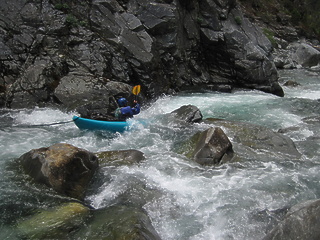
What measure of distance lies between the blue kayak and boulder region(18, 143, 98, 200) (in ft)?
7.89

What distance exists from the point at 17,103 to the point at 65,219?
6.71 meters

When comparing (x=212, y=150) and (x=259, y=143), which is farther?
(x=259, y=143)

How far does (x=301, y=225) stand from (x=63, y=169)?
3695 mm

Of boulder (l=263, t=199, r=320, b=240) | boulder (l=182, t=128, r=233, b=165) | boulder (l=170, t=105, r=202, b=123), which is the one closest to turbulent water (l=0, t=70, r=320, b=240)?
boulder (l=182, t=128, r=233, b=165)

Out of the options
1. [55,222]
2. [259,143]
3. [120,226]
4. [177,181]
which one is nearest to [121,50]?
[259,143]

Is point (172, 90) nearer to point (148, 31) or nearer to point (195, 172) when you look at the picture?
point (148, 31)

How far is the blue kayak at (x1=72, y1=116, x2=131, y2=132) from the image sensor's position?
793 centimetres

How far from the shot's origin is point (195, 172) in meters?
5.87

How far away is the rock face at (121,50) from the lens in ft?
33.2

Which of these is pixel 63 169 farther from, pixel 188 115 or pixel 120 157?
pixel 188 115

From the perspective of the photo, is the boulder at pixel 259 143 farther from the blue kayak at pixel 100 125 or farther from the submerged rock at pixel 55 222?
the submerged rock at pixel 55 222

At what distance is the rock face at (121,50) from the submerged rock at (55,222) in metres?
5.73

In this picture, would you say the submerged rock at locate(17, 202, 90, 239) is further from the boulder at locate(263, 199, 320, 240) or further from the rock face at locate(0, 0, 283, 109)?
the rock face at locate(0, 0, 283, 109)

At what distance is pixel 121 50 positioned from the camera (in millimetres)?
11539
